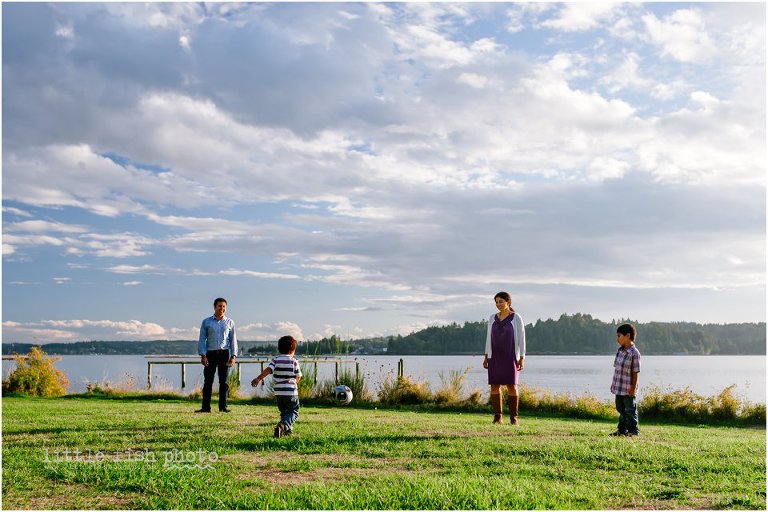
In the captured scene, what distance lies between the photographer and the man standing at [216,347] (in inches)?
470

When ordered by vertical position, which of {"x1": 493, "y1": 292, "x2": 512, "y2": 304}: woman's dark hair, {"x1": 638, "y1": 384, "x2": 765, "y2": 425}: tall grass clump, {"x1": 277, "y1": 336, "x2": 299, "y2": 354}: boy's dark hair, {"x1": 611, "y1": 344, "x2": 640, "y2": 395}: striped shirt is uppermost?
{"x1": 493, "y1": 292, "x2": 512, "y2": 304}: woman's dark hair

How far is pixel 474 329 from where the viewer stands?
68625 millimetres

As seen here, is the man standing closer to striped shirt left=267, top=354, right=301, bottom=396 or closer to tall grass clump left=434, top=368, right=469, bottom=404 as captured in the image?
striped shirt left=267, top=354, right=301, bottom=396

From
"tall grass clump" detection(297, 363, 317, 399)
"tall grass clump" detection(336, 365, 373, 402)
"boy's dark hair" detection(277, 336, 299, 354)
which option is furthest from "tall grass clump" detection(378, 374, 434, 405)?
"boy's dark hair" detection(277, 336, 299, 354)

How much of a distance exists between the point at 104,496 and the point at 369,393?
14401mm

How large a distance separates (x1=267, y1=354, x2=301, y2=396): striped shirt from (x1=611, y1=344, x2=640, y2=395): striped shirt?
4.30 m

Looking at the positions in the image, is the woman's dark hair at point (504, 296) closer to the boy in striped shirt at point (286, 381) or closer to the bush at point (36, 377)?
the boy in striped shirt at point (286, 381)

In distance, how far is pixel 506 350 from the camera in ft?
33.9

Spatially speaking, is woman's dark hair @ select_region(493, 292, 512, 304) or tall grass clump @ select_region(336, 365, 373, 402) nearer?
woman's dark hair @ select_region(493, 292, 512, 304)

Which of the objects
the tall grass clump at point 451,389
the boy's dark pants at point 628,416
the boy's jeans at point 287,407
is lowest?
the tall grass clump at point 451,389

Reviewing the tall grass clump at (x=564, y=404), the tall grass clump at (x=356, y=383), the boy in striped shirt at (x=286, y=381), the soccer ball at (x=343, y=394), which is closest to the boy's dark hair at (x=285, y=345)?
the boy in striped shirt at (x=286, y=381)

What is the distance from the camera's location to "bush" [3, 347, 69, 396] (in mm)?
20766

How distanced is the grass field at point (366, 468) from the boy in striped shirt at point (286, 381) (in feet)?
1.11

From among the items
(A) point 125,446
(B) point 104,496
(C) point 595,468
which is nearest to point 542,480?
(C) point 595,468
